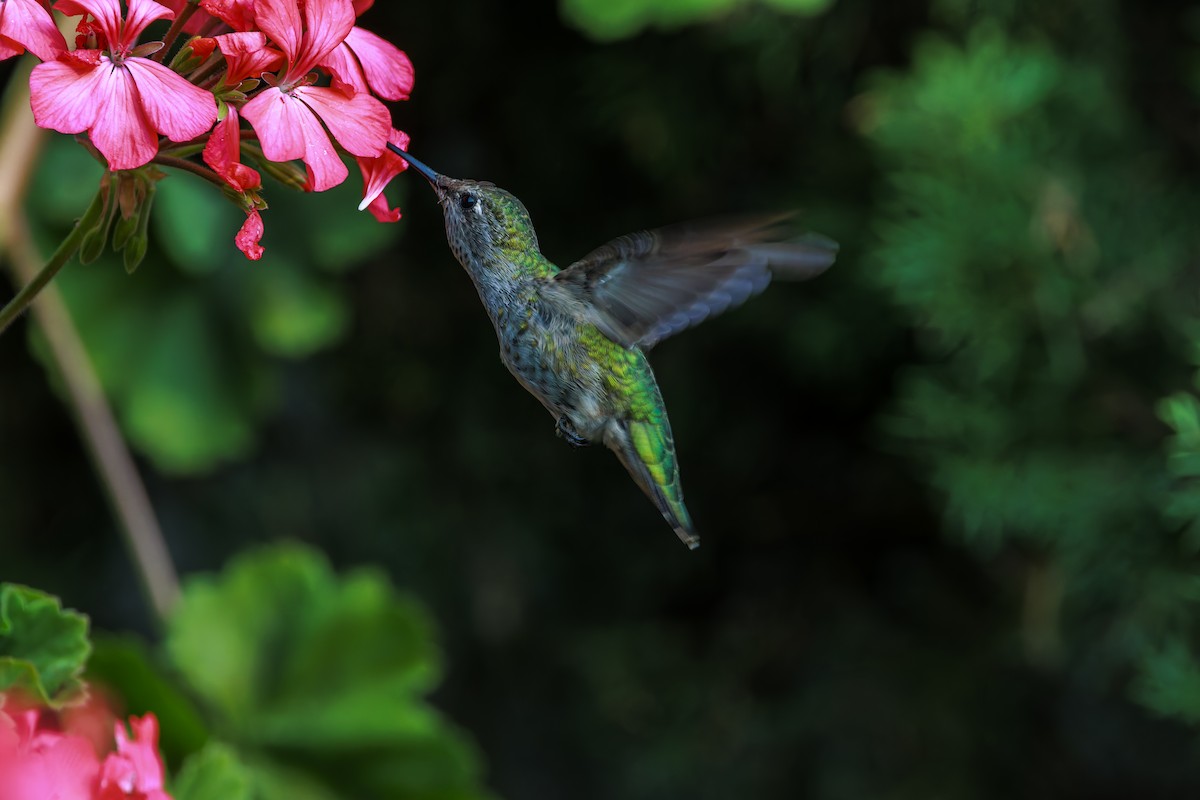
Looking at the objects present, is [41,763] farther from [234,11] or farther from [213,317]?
[213,317]

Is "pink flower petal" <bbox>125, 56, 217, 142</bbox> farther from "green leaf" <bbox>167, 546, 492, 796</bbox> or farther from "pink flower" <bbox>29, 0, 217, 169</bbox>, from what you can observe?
"green leaf" <bbox>167, 546, 492, 796</bbox>

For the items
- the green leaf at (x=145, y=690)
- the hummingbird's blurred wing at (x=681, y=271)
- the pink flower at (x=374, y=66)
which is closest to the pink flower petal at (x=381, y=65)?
the pink flower at (x=374, y=66)

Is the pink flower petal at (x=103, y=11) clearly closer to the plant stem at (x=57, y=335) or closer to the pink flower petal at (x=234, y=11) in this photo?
the pink flower petal at (x=234, y=11)

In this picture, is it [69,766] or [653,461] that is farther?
[653,461]

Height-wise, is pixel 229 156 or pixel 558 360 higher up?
pixel 229 156

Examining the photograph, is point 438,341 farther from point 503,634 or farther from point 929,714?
point 929,714

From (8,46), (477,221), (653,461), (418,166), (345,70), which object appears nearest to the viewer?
(8,46)

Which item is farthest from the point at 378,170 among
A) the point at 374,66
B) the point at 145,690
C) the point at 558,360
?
the point at 145,690
